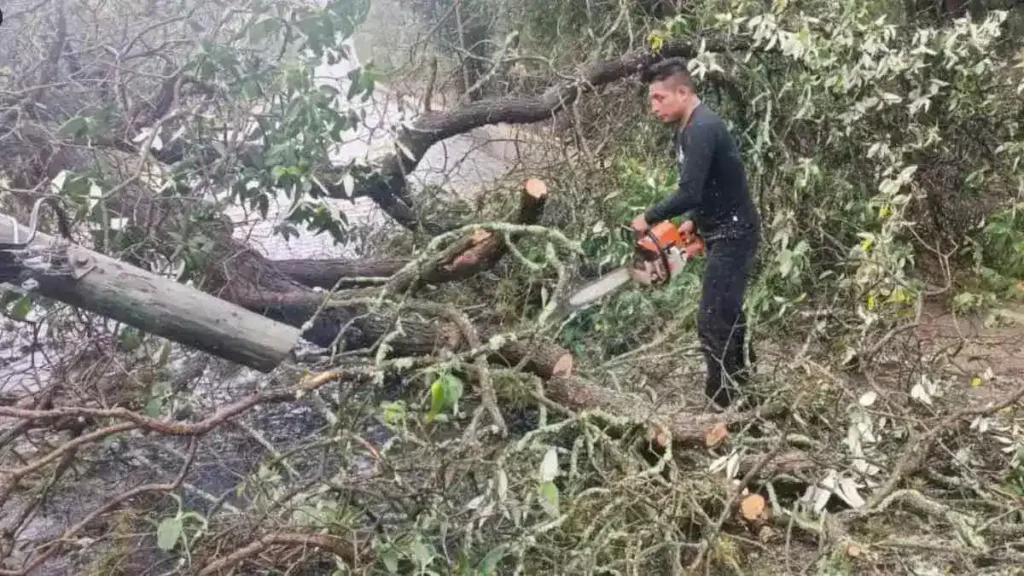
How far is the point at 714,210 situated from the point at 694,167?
23 centimetres

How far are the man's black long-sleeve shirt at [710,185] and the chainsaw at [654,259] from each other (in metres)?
0.07

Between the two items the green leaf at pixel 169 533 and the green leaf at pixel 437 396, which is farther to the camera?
the green leaf at pixel 437 396

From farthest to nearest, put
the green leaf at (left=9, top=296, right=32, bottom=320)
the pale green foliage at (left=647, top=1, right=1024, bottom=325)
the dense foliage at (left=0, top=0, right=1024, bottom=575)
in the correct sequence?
the pale green foliage at (left=647, top=1, right=1024, bottom=325) < the green leaf at (left=9, top=296, right=32, bottom=320) < the dense foliage at (left=0, top=0, right=1024, bottom=575)

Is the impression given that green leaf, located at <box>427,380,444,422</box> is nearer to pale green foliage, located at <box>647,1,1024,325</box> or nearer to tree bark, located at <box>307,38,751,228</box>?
tree bark, located at <box>307,38,751,228</box>

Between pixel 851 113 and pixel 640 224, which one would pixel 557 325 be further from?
pixel 851 113

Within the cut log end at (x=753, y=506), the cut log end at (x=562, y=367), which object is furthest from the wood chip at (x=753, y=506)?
the cut log end at (x=562, y=367)

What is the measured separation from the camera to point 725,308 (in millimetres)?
3184

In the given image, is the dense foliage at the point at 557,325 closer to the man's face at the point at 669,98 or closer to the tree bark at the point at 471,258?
the tree bark at the point at 471,258

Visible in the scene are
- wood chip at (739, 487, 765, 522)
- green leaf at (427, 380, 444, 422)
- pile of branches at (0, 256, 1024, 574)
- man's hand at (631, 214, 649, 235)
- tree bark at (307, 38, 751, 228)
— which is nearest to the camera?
green leaf at (427, 380, 444, 422)

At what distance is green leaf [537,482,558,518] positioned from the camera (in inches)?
89.0

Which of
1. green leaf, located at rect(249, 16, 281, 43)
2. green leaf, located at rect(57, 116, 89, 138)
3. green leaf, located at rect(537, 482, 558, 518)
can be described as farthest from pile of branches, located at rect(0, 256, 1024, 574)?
green leaf, located at rect(249, 16, 281, 43)

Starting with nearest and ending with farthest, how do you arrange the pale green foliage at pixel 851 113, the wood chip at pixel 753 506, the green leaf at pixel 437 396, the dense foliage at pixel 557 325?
the green leaf at pixel 437 396, the dense foliage at pixel 557 325, the wood chip at pixel 753 506, the pale green foliage at pixel 851 113

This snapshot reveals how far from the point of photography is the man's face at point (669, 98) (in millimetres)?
3072

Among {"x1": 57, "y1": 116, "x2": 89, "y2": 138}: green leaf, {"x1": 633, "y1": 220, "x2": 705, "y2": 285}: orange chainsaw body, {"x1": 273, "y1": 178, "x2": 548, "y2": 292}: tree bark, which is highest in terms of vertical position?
{"x1": 57, "y1": 116, "x2": 89, "y2": 138}: green leaf
